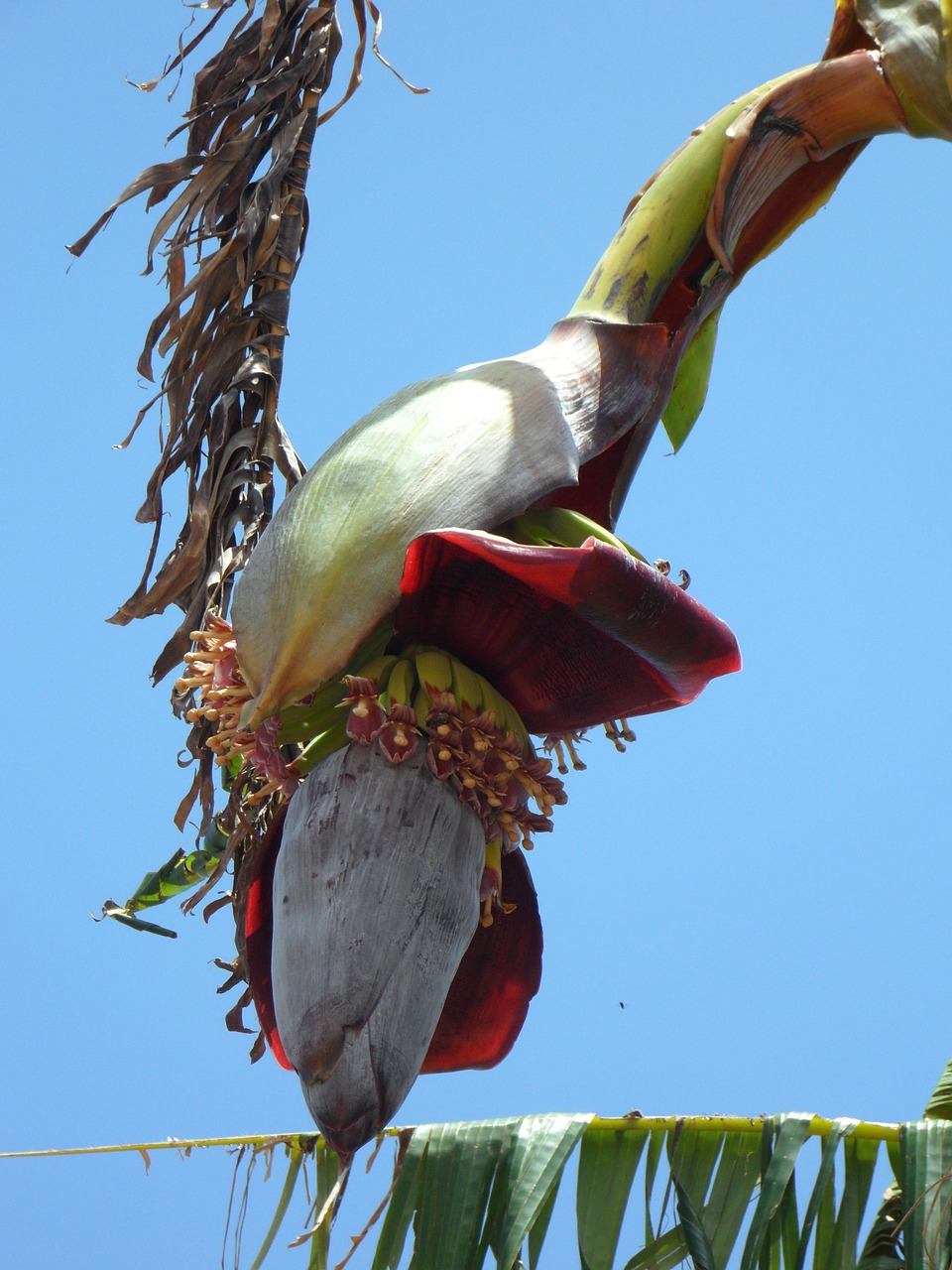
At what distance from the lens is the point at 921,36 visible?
35.2 inches

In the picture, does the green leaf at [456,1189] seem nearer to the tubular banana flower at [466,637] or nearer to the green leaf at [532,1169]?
the green leaf at [532,1169]

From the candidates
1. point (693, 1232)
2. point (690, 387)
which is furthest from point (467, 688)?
point (693, 1232)

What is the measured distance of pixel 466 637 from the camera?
747mm

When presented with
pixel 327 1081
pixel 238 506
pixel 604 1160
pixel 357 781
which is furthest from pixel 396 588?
pixel 604 1160

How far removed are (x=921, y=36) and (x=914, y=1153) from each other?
0.71 metres

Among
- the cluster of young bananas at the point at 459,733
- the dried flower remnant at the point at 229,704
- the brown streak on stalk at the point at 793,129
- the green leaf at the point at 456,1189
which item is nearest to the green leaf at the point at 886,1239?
the green leaf at the point at 456,1189

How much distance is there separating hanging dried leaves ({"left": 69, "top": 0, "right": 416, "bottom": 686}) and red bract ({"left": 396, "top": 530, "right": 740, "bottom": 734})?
0.29m

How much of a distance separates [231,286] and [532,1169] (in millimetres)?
716

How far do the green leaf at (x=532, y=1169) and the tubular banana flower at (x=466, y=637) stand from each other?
0.18 meters

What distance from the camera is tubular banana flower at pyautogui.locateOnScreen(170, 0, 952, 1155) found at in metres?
0.64

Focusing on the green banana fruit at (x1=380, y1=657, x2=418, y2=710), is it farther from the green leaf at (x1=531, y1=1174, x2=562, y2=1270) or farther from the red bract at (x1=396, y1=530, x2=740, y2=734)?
the green leaf at (x1=531, y1=1174, x2=562, y2=1270)

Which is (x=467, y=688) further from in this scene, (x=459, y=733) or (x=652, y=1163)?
(x=652, y=1163)

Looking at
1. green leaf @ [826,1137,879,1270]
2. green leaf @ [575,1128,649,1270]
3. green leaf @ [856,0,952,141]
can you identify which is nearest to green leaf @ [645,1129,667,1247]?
green leaf @ [575,1128,649,1270]

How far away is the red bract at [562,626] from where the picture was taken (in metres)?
0.63
